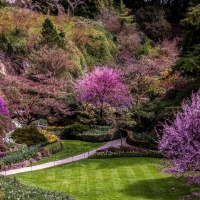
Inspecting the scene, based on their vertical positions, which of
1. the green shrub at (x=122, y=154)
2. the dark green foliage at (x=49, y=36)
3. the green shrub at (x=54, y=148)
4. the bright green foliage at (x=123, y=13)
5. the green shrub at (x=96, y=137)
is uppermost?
the bright green foliage at (x=123, y=13)

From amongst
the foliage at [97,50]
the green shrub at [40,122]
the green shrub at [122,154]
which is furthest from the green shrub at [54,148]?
the foliage at [97,50]

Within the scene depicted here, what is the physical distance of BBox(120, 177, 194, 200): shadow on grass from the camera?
45.5ft

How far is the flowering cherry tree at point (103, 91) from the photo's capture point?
3316cm

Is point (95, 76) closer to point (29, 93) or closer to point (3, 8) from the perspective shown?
point (29, 93)

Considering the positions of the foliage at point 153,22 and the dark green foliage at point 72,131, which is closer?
the dark green foliage at point 72,131

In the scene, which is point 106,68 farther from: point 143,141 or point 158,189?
point 158,189

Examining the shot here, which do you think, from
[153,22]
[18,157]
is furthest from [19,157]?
[153,22]

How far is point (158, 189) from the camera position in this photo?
1476cm

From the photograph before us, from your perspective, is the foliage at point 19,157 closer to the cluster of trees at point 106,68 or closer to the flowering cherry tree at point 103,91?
the cluster of trees at point 106,68

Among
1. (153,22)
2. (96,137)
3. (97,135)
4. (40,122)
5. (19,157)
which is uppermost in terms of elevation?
(153,22)

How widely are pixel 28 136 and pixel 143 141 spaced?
821 cm

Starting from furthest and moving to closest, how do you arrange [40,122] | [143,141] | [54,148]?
[40,122]
[54,148]
[143,141]

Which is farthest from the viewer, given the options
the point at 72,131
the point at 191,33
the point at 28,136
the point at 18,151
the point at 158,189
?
the point at 72,131

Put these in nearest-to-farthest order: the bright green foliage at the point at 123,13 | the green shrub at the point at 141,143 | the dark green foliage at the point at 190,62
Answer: the dark green foliage at the point at 190,62
the green shrub at the point at 141,143
the bright green foliage at the point at 123,13
